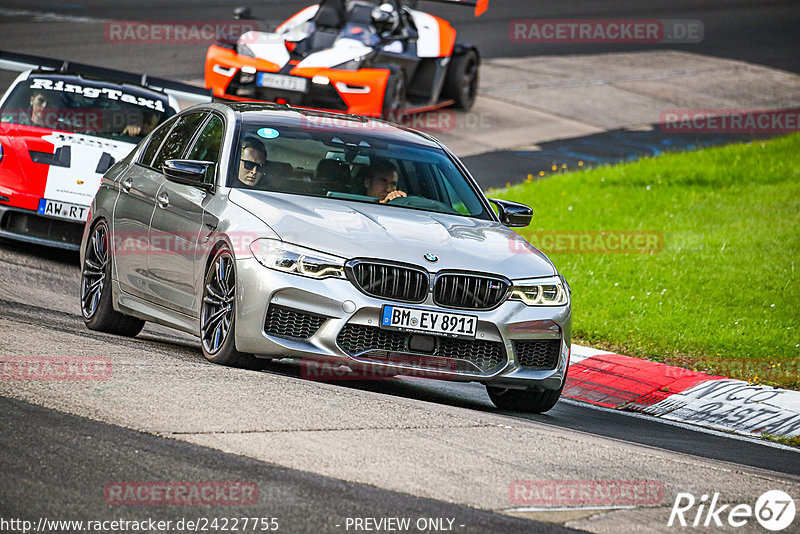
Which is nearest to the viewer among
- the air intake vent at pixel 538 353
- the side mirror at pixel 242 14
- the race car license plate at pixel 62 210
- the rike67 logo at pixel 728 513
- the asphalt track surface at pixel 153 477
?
the asphalt track surface at pixel 153 477

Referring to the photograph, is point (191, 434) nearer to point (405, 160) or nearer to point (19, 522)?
point (19, 522)

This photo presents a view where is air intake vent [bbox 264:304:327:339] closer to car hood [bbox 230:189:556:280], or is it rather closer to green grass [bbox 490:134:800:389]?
car hood [bbox 230:189:556:280]

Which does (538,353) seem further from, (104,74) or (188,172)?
(104,74)

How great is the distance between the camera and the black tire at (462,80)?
20875 mm

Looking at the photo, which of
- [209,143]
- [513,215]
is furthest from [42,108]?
[513,215]

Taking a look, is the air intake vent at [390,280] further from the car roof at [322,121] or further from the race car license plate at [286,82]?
the race car license plate at [286,82]

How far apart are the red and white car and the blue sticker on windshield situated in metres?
3.41

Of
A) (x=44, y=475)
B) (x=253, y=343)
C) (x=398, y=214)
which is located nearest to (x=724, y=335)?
(x=398, y=214)

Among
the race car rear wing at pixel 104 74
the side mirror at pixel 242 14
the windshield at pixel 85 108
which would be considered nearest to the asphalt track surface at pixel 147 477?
the windshield at pixel 85 108

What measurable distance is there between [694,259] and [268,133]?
6.50 metres

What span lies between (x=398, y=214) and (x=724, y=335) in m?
4.12

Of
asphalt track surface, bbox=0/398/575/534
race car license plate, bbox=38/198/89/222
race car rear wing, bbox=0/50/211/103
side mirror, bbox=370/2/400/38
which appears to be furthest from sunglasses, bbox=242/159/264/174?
side mirror, bbox=370/2/400/38

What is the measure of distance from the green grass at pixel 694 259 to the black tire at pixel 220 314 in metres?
4.13

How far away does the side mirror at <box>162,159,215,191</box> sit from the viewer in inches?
320
